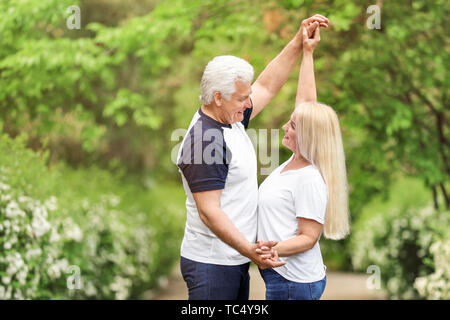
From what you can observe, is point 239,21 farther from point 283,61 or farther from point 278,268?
point 278,268

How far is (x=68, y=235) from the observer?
548 centimetres

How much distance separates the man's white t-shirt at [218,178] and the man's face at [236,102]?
5 cm

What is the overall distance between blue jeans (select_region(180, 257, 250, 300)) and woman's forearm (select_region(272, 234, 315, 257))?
27 centimetres

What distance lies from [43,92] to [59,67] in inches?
23.8

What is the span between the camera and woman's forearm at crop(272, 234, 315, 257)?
2.81m

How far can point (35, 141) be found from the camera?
8820 mm

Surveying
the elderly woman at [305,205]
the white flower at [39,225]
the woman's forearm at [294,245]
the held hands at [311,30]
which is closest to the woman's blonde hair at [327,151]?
the elderly woman at [305,205]

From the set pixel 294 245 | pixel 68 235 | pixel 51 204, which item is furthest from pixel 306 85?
pixel 68 235

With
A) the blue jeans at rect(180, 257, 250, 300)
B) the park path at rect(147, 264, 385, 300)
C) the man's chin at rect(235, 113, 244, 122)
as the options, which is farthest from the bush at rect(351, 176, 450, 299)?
the man's chin at rect(235, 113, 244, 122)

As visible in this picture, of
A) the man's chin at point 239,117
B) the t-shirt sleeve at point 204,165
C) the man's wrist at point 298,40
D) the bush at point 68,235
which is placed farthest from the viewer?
the bush at point 68,235

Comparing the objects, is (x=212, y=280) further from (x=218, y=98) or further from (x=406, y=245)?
(x=406, y=245)

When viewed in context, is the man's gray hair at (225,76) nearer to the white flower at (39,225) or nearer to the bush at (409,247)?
the white flower at (39,225)

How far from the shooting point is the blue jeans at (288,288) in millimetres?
2891

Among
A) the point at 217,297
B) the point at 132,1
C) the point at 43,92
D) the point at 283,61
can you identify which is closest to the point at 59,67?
the point at 43,92
